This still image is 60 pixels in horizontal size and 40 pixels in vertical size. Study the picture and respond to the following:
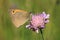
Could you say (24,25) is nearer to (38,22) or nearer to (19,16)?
(19,16)

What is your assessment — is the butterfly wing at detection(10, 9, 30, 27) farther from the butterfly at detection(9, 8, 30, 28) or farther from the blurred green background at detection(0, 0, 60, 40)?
the blurred green background at detection(0, 0, 60, 40)

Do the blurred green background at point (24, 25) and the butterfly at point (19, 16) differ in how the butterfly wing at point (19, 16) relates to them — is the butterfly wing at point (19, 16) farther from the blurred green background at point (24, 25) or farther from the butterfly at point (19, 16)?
the blurred green background at point (24, 25)

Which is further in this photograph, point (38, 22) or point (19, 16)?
point (19, 16)

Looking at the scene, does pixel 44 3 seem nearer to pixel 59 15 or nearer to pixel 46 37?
pixel 59 15

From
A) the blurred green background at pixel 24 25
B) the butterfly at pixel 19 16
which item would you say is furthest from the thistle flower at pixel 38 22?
the blurred green background at pixel 24 25

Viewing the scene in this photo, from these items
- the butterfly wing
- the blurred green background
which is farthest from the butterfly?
the blurred green background

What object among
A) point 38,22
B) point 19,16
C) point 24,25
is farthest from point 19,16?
point 24,25

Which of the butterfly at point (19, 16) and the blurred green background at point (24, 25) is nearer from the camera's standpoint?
the butterfly at point (19, 16)
